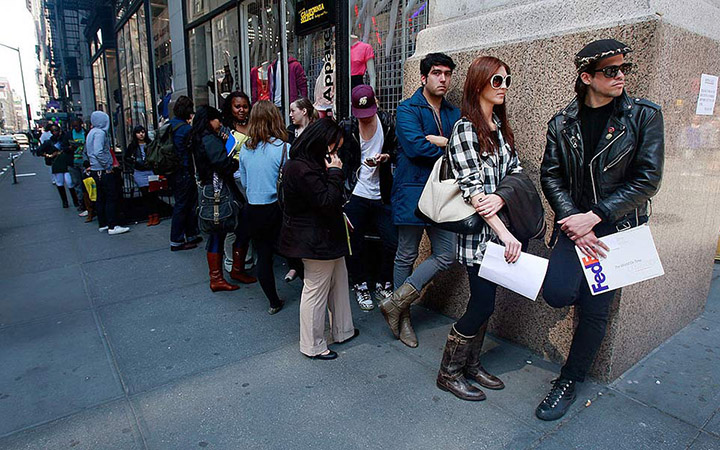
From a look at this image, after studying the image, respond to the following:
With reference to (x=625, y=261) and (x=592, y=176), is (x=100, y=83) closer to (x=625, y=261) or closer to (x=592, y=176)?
(x=592, y=176)

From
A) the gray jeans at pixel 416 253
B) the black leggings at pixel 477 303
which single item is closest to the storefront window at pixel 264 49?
the gray jeans at pixel 416 253

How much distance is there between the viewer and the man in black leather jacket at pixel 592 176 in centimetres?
236

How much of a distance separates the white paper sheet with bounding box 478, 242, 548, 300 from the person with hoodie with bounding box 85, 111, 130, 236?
21.8 ft

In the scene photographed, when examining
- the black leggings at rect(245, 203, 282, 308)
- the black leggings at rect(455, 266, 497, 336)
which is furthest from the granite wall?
the black leggings at rect(245, 203, 282, 308)

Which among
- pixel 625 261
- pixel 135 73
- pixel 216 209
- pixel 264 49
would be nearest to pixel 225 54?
pixel 264 49

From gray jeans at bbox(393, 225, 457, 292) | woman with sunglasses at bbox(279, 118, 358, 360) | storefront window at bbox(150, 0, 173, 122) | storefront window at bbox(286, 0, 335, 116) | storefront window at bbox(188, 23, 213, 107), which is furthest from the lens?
storefront window at bbox(150, 0, 173, 122)

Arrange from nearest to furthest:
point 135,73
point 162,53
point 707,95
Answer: point 707,95
point 162,53
point 135,73

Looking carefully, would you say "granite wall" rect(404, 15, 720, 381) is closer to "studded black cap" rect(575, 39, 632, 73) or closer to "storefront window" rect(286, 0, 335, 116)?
"studded black cap" rect(575, 39, 632, 73)

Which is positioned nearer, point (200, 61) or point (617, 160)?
point (617, 160)

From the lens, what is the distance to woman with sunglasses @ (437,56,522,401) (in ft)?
8.23

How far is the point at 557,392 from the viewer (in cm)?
276

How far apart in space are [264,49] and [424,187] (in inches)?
222

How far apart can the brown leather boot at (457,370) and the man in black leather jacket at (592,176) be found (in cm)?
40

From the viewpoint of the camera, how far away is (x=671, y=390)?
2.96 m
